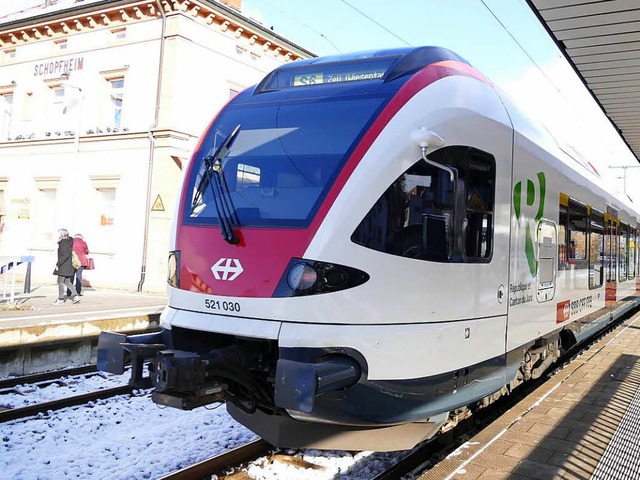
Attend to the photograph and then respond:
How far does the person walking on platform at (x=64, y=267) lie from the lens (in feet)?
42.0

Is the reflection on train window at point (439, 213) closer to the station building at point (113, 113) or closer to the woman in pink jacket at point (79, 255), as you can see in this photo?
the woman in pink jacket at point (79, 255)

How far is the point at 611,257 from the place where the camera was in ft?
32.6

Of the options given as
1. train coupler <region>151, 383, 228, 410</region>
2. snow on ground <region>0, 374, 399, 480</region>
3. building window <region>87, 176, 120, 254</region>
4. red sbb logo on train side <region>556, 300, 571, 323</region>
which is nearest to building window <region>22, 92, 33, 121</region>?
building window <region>87, 176, 120, 254</region>

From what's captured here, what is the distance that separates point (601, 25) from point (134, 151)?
47.1ft

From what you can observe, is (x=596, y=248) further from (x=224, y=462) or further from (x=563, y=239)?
(x=224, y=462)

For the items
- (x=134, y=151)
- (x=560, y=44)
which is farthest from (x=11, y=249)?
(x=560, y=44)

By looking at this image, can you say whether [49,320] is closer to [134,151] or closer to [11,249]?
[134,151]

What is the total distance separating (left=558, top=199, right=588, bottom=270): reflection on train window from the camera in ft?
21.9

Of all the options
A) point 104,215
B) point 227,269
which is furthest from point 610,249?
point 104,215

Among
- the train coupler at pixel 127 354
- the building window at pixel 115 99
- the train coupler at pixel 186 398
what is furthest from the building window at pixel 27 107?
the train coupler at pixel 186 398

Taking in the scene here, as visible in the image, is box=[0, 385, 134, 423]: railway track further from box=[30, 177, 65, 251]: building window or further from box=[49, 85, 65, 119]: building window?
box=[49, 85, 65, 119]: building window

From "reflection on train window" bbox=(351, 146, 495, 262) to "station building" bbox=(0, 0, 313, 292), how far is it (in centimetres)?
1314

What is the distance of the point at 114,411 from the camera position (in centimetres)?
642

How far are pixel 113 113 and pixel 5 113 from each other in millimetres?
5891
